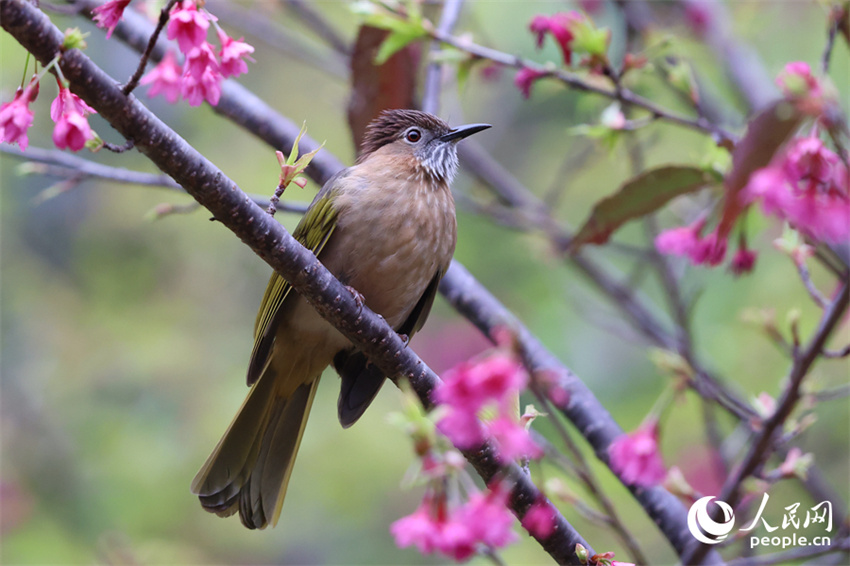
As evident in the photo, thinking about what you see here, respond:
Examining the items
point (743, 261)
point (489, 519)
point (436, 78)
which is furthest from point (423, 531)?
point (436, 78)

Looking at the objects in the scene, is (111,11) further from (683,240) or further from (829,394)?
(829,394)

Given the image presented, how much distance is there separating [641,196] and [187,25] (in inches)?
60.1

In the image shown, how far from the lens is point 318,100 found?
8.27 meters

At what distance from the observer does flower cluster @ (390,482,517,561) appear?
155 cm

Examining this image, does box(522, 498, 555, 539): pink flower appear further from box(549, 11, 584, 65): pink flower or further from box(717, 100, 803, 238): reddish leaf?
box(549, 11, 584, 65): pink flower

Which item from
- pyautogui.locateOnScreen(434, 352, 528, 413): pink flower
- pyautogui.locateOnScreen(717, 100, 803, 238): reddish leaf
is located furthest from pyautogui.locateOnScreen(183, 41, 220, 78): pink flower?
pyautogui.locateOnScreen(717, 100, 803, 238): reddish leaf

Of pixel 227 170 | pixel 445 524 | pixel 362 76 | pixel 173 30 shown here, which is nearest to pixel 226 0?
pixel 227 170

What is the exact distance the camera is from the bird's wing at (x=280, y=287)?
3217 millimetres

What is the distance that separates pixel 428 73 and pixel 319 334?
1704mm

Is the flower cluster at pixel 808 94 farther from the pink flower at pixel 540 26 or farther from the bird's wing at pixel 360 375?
the bird's wing at pixel 360 375

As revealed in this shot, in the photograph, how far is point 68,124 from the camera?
5.64ft

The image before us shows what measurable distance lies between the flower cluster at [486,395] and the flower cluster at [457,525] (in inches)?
5.8

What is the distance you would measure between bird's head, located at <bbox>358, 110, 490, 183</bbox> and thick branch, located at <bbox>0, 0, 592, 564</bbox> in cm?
131

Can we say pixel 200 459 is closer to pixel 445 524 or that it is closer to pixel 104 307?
pixel 104 307
